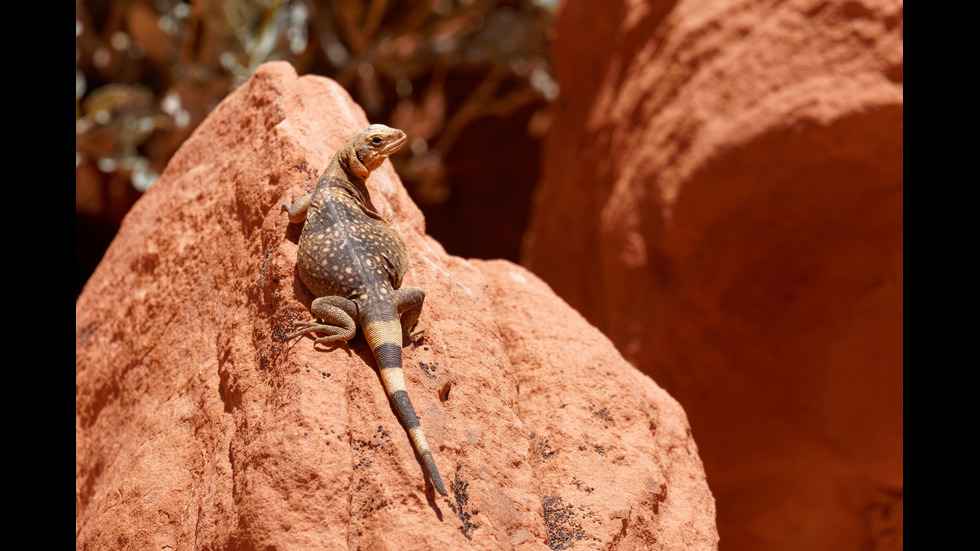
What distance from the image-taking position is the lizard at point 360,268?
268 cm

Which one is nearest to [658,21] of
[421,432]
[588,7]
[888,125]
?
[588,7]

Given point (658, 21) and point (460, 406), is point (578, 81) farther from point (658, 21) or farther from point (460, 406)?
point (460, 406)

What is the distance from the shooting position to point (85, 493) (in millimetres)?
3432

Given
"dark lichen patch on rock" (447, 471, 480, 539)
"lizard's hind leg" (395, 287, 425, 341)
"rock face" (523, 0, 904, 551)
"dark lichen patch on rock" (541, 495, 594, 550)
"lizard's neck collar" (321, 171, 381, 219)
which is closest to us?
"dark lichen patch on rock" (447, 471, 480, 539)

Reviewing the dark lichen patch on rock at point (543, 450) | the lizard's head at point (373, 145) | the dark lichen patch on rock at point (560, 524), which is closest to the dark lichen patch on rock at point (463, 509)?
the dark lichen patch on rock at point (560, 524)

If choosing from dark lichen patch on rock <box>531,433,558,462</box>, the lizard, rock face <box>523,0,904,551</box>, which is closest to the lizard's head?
the lizard

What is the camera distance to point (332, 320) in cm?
278

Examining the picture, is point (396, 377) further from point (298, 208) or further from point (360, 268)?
point (298, 208)

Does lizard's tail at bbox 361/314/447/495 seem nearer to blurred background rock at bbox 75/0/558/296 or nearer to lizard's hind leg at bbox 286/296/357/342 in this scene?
lizard's hind leg at bbox 286/296/357/342

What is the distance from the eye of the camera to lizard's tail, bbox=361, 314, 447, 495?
2.48 metres

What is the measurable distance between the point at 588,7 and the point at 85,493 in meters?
4.67

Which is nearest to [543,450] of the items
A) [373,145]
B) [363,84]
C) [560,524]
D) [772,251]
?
[560,524]

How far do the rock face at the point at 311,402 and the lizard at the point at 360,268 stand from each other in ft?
0.20

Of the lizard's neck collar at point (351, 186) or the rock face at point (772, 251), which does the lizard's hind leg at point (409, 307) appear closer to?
the lizard's neck collar at point (351, 186)
